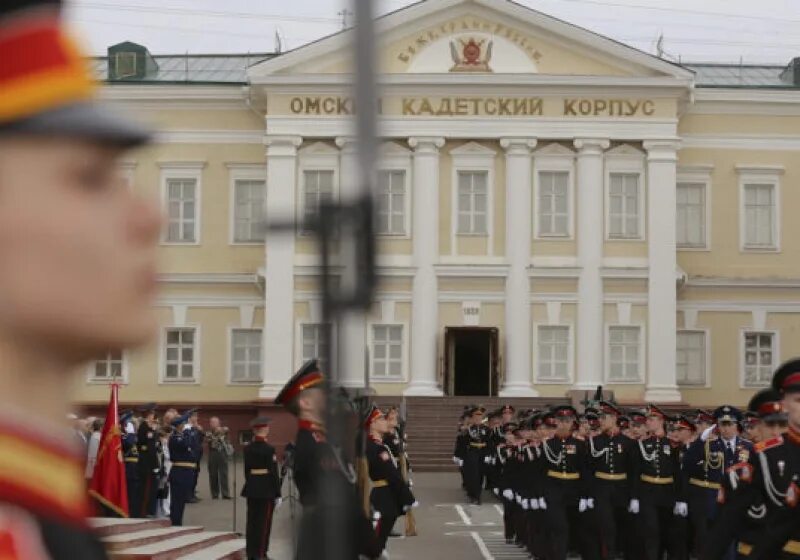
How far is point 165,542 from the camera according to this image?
57.3 feet

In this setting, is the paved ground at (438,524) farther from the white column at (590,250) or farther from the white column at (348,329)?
the white column at (348,329)

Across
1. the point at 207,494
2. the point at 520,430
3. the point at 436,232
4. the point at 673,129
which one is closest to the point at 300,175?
the point at 436,232

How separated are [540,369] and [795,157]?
939 cm

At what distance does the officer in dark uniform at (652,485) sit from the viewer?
61.8 ft

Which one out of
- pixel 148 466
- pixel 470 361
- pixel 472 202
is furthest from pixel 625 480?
pixel 472 202

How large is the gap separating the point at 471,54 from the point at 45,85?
134 feet

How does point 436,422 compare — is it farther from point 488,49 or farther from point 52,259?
point 52,259

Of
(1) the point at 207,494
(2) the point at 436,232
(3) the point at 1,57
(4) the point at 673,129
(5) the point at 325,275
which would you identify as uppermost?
(4) the point at 673,129

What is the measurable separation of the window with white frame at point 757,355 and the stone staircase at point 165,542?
2567 cm

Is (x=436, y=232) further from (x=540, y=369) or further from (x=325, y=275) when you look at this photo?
(x=325, y=275)

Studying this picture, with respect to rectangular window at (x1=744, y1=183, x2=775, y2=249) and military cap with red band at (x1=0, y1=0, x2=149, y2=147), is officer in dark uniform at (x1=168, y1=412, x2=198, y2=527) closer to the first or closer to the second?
military cap with red band at (x1=0, y1=0, x2=149, y2=147)

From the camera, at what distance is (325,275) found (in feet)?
7.25

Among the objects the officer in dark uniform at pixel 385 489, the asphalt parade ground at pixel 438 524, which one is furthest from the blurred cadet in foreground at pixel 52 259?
the officer in dark uniform at pixel 385 489

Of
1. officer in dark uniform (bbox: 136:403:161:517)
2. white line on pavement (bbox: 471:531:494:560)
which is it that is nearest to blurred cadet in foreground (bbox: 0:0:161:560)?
white line on pavement (bbox: 471:531:494:560)
